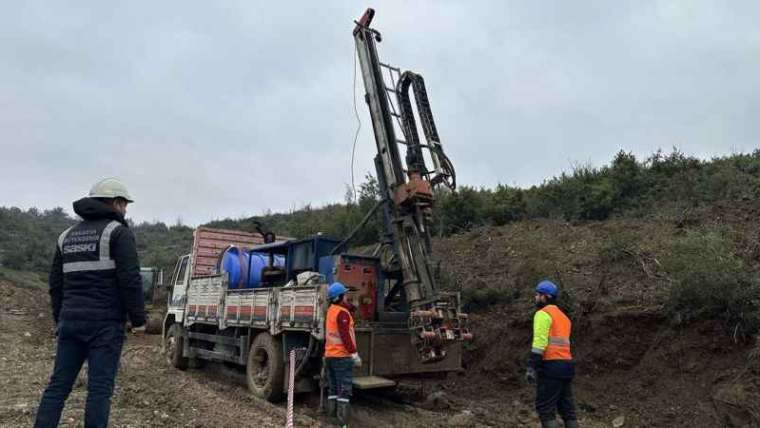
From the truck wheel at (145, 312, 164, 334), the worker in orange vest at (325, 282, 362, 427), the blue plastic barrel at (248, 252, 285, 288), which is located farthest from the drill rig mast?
the truck wheel at (145, 312, 164, 334)

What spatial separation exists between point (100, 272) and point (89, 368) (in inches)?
27.8

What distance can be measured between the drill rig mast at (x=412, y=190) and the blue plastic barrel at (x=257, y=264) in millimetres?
3113

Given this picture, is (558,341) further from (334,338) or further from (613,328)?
(613,328)

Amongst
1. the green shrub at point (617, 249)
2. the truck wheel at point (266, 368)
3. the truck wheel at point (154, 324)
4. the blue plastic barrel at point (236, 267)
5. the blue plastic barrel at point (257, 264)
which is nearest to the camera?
the truck wheel at point (266, 368)

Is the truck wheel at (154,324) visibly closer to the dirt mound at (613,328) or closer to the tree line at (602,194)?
the tree line at (602,194)

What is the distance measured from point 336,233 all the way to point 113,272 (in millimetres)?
19852

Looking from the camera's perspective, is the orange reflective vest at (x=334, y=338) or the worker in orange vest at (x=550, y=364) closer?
the worker in orange vest at (x=550, y=364)

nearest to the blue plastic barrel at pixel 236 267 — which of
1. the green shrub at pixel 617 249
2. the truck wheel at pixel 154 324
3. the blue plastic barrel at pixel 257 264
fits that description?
the blue plastic barrel at pixel 257 264

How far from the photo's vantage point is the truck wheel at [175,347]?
1251 cm

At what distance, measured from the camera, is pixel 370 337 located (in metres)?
8.38

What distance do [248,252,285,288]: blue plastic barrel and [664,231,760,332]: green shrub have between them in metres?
7.12

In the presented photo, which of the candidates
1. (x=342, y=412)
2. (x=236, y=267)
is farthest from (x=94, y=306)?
(x=236, y=267)

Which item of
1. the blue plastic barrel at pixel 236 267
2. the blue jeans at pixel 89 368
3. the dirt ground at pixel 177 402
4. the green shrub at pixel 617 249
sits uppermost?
the green shrub at pixel 617 249

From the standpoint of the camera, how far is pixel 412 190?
8.63 metres
